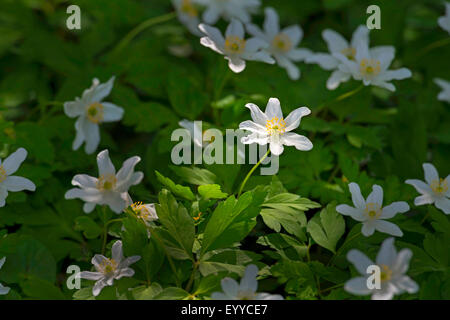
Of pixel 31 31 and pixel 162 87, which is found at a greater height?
pixel 31 31

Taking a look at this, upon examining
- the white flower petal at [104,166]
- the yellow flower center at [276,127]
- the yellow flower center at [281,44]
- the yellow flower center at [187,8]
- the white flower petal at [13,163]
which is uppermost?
the yellow flower center at [187,8]

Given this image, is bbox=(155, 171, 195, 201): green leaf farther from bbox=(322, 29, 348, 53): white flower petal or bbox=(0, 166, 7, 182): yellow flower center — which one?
bbox=(322, 29, 348, 53): white flower petal

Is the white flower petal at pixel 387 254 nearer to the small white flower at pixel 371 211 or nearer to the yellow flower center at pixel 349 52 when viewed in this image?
the small white flower at pixel 371 211

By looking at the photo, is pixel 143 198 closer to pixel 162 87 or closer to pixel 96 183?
pixel 96 183

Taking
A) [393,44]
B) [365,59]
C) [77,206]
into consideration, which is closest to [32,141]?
[77,206]


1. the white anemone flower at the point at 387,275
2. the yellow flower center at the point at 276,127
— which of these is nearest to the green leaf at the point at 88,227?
the yellow flower center at the point at 276,127

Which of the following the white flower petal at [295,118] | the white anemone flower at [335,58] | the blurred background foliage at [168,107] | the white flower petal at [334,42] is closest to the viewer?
the white flower petal at [295,118]

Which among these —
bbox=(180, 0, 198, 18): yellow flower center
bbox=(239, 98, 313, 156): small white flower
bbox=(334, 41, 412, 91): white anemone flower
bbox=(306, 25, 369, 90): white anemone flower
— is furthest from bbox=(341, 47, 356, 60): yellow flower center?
bbox=(180, 0, 198, 18): yellow flower center
